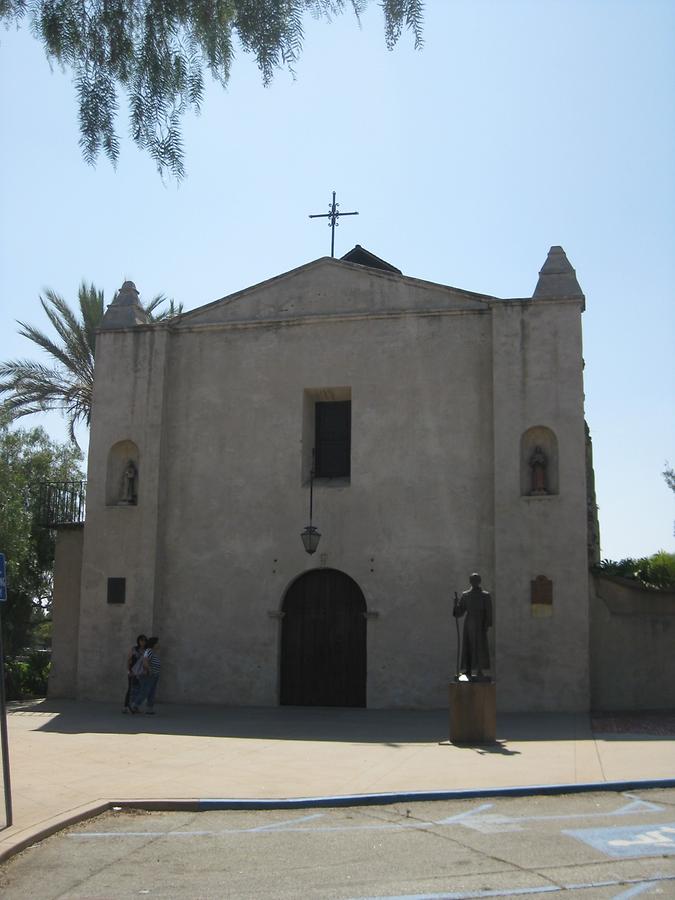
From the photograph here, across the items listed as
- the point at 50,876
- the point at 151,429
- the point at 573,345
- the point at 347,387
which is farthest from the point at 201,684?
the point at 50,876

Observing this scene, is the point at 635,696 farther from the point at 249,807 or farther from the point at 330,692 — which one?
the point at 249,807

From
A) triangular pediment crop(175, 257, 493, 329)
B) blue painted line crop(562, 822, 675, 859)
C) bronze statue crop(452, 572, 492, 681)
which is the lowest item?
blue painted line crop(562, 822, 675, 859)

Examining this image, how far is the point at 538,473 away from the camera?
18172 mm

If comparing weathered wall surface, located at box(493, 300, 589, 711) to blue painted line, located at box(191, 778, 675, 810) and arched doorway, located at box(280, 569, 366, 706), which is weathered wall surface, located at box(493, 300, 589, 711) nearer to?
arched doorway, located at box(280, 569, 366, 706)

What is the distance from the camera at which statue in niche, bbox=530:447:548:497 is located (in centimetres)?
1814

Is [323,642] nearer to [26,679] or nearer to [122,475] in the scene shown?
[122,475]

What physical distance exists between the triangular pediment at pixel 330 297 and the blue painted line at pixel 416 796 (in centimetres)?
1144

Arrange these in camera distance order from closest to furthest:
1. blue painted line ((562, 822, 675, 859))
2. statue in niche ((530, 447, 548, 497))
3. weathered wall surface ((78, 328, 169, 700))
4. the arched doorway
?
1. blue painted line ((562, 822, 675, 859))
2. statue in niche ((530, 447, 548, 497))
3. the arched doorway
4. weathered wall surface ((78, 328, 169, 700))

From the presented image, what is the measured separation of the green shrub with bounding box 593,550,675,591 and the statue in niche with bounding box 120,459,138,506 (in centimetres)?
919

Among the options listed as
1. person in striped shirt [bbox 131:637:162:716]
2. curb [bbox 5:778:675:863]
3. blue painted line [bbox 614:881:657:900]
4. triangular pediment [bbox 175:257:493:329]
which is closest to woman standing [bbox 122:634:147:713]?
person in striped shirt [bbox 131:637:162:716]

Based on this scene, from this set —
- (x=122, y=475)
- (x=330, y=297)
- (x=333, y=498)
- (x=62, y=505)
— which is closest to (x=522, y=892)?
(x=333, y=498)

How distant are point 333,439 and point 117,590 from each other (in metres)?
5.23

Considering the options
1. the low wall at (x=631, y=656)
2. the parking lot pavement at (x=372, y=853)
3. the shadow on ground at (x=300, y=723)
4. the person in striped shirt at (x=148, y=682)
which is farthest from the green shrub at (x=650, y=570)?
the parking lot pavement at (x=372, y=853)

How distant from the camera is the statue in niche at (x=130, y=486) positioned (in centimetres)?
2025
